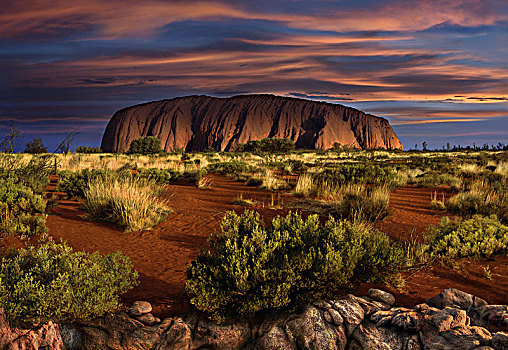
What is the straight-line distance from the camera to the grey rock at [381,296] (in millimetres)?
4289

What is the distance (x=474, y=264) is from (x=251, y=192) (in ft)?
31.5

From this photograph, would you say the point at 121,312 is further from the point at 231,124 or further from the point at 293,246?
the point at 231,124

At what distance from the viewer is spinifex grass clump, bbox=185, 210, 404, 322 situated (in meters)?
3.94

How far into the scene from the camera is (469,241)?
6.21 metres

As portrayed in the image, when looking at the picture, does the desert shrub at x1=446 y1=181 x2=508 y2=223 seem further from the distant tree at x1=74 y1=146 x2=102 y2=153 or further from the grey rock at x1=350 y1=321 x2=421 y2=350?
the distant tree at x1=74 y1=146 x2=102 y2=153

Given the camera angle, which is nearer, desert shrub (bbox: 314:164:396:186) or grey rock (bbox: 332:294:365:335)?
grey rock (bbox: 332:294:365:335)

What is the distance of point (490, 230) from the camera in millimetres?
6270

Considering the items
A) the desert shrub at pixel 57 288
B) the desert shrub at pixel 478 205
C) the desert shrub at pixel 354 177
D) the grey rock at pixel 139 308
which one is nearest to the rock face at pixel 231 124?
the desert shrub at pixel 354 177

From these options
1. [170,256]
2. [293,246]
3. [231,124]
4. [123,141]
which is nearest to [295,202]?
[170,256]

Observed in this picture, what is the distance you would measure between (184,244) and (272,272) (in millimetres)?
3532

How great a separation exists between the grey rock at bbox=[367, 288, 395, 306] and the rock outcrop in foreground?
12mm

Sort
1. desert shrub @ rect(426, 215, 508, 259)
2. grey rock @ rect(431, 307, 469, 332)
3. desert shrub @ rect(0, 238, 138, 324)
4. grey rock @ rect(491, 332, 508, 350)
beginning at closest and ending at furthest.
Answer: grey rock @ rect(491, 332, 508, 350)
grey rock @ rect(431, 307, 469, 332)
desert shrub @ rect(0, 238, 138, 324)
desert shrub @ rect(426, 215, 508, 259)

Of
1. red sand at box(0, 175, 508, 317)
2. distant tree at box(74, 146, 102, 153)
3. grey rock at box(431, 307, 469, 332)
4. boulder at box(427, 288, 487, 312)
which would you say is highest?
grey rock at box(431, 307, 469, 332)

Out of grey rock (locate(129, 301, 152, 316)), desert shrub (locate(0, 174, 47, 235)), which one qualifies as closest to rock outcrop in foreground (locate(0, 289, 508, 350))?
grey rock (locate(129, 301, 152, 316))
